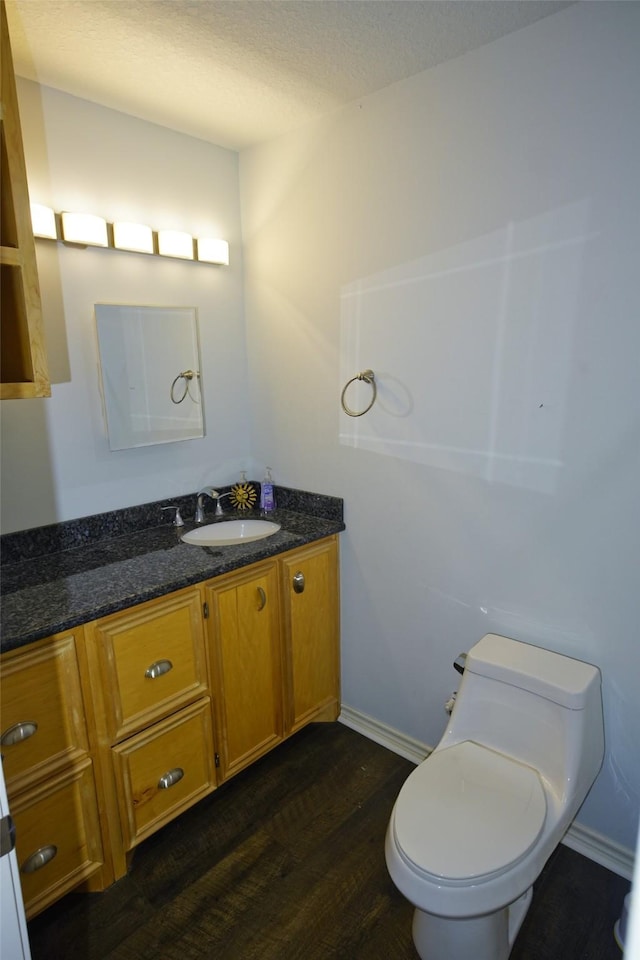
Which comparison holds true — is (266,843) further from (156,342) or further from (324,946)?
(156,342)

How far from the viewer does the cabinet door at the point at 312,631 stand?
2.06m

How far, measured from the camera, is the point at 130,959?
1.42 m

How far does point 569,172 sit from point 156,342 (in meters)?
1.54

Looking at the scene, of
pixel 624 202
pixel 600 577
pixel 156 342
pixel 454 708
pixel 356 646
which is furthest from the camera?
pixel 356 646

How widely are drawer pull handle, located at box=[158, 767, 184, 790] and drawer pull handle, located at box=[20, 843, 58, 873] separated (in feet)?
1.07

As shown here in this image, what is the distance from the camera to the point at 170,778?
1.72 meters

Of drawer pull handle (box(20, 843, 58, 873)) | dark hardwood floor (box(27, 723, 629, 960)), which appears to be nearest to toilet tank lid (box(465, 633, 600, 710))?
dark hardwood floor (box(27, 723, 629, 960))

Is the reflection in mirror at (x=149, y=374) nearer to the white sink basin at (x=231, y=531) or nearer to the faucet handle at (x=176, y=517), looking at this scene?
the faucet handle at (x=176, y=517)

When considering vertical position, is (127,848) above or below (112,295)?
below

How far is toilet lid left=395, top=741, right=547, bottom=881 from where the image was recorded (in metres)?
1.23

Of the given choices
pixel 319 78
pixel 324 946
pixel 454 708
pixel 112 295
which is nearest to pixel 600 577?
pixel 454 708

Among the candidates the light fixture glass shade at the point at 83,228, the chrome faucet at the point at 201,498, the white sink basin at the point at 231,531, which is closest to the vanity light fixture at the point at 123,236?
the light fixture glass shade at the point at 83,228

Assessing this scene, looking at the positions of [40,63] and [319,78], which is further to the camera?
[319,78]

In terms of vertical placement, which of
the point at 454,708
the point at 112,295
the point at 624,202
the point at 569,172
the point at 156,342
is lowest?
the point at 454,708
